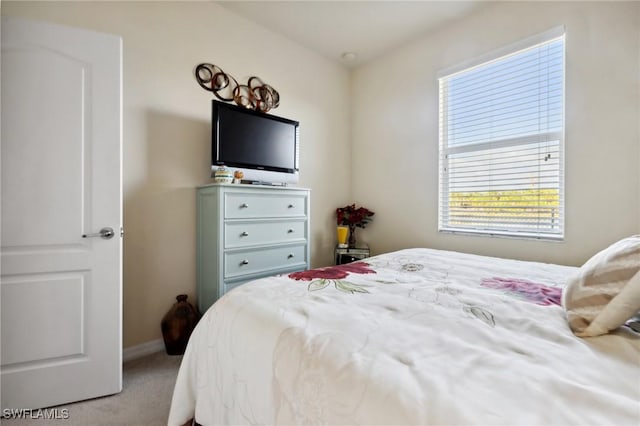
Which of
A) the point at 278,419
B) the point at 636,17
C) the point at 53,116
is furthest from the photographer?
the point at 636,17

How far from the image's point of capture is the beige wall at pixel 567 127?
6.31 ft

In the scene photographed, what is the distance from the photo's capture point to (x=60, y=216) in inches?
60.8

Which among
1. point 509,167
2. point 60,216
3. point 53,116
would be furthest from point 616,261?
point 53,116

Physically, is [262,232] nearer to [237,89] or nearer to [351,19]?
[237,89]

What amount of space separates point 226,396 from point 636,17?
3.16 metres

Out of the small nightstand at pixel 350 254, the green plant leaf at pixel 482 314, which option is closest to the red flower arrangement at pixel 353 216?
the small nightstand at pixel 350 254

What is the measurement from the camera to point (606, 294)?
2.48 ft

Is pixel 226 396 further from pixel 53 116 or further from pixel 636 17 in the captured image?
pixel 636 17

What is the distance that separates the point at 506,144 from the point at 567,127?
1.33 ft

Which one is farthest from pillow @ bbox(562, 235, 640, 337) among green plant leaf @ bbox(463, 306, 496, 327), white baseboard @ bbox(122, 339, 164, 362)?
white baseboard @ bbox(122, 339, 164, 362)

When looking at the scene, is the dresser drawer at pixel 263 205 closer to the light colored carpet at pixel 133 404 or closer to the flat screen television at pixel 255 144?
the flat screen television at pixel 255 144

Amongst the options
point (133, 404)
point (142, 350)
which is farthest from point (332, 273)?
point (142, 350)

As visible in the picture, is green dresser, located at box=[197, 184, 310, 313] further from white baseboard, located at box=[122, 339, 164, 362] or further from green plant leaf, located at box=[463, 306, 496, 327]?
green plant leaf, located at box=[463, 306, 496, 327]

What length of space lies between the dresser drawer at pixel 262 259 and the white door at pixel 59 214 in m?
0.71
